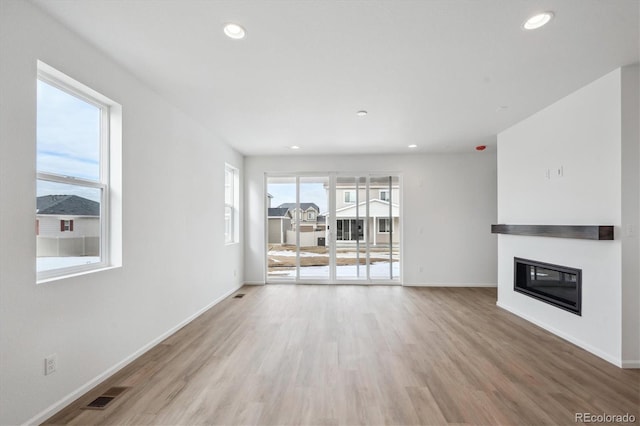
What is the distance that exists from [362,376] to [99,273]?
7.68ft

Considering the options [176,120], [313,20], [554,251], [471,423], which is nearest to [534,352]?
[554,251]

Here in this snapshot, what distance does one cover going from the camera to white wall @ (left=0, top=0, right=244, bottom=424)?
183cm

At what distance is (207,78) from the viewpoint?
2973 mm

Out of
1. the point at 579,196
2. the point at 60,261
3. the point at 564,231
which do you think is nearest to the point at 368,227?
the point at 564,231

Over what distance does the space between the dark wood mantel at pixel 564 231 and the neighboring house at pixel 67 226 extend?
455cm

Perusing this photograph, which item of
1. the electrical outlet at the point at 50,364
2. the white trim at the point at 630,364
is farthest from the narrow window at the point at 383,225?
the electrical outlet at the point at 50,364

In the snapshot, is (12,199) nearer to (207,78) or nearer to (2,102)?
(2,102)

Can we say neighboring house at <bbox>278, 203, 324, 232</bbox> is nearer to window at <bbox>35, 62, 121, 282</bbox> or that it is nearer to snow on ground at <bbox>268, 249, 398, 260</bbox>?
snow on ground at <bbox>268, 249, 398, 260</bbox>

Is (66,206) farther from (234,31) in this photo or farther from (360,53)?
(360,53)

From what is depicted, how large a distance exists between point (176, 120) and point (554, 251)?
4.78m

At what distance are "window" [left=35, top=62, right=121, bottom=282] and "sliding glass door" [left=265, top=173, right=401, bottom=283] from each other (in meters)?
3.94

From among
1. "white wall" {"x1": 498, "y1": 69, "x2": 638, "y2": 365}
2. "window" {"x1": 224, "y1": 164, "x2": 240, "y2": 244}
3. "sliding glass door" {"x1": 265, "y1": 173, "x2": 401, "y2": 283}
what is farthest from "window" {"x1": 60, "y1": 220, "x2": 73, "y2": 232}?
"white wall" {"x1": 498, "y1": 69, "x2": 638, "y2": 365}

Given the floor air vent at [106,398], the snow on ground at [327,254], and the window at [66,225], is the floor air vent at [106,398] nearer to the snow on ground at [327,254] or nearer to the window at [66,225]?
the window at [66,225]

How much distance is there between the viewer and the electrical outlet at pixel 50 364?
2027 millimetres
